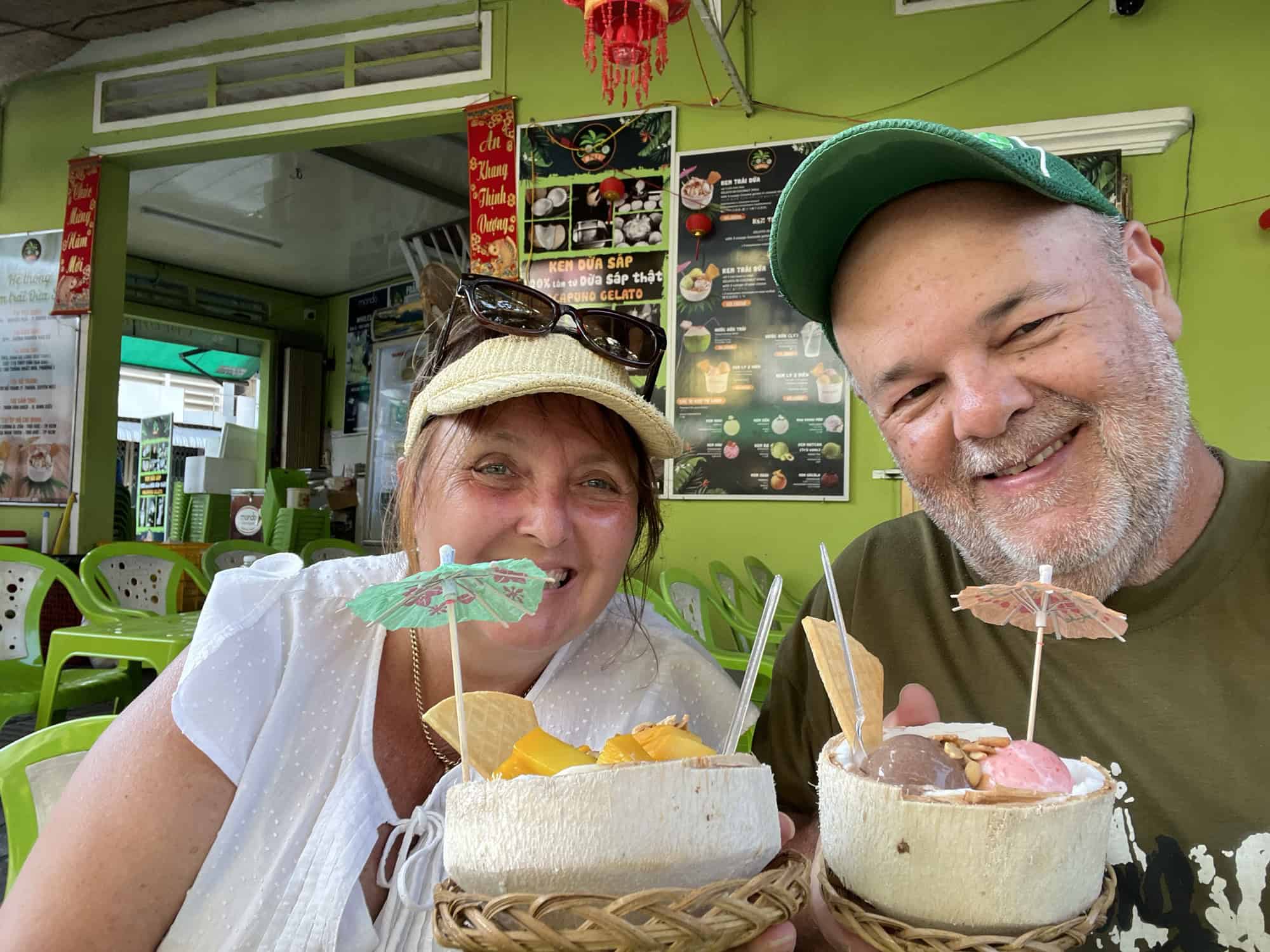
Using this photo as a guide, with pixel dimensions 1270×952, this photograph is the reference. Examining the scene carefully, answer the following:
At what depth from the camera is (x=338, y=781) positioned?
42.9 inches

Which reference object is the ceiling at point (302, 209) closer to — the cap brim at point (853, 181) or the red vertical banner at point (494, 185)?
the red vertical banner at point (494, 185)

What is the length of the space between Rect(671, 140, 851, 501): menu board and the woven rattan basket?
3760 mm

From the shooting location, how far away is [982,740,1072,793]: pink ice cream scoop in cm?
71

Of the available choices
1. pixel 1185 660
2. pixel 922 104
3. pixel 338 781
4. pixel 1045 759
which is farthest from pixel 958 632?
pixel 922 104

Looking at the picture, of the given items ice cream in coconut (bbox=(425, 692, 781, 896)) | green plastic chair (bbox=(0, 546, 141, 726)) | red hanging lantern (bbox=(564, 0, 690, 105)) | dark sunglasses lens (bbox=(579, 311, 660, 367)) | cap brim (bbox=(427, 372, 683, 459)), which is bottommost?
green plastic chair (bbox=(0, 546, 141, 726))

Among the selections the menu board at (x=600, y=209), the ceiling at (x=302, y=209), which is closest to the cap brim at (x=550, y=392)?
the menu board at (x=600, y=209)

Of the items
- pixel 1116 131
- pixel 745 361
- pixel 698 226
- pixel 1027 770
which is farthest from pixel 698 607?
pixel 1027 770

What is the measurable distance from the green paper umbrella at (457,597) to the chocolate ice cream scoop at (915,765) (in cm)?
32

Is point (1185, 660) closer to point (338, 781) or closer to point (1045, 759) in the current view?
point (1045, 759)

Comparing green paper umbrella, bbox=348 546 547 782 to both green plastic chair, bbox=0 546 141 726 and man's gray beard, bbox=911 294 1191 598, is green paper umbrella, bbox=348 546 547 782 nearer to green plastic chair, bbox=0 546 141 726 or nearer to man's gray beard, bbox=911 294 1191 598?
man's gray beard, bbox=911 294 1191 598

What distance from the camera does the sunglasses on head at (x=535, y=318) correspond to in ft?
Result: 4.01

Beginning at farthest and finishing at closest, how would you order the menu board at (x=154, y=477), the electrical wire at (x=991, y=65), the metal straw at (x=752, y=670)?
the menu board at (x=154, y=477) → the electrical wire at (x=991, y=65) → the metal straw at (x=752, y=670)

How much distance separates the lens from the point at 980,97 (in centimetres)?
416

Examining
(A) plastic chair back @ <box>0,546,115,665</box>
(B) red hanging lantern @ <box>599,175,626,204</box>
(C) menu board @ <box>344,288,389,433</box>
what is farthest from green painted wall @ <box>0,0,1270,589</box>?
(C) menu board @ <box>344,288,389,433</box>
